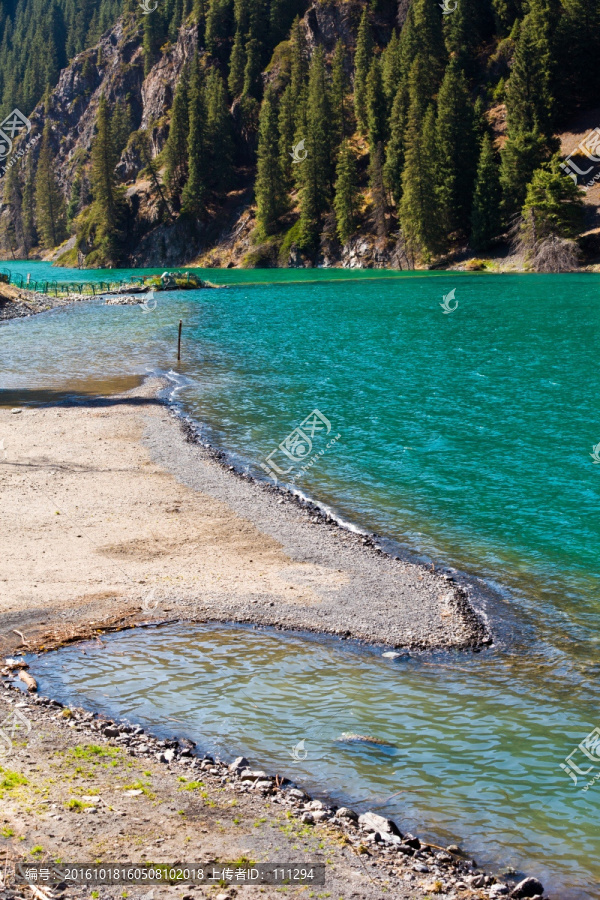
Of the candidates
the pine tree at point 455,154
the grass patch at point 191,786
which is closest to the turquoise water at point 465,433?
the grass patch at point 191,786

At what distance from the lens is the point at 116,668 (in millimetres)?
13719

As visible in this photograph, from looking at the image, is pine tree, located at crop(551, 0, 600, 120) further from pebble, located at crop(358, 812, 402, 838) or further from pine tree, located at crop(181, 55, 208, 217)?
pebble, located at crop(358, 812, 402, 838)

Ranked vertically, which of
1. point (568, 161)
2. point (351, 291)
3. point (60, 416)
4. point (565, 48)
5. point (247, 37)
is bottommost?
point (60, 416)

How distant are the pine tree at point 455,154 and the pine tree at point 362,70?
1235 inches

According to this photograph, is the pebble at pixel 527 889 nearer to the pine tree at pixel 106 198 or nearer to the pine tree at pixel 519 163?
the pine tree at pixel 519 163

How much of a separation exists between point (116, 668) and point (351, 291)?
279 feet

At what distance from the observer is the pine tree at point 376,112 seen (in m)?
137

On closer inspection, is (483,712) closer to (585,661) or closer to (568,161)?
(585,661)

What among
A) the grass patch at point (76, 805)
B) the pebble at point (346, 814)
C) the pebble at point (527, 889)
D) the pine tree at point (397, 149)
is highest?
the pine tree at point (397, 149)

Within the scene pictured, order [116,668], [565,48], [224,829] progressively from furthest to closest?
[565,48], [116,668], [224,829]

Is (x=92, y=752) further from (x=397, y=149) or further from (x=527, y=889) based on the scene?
(x=397, y=149)

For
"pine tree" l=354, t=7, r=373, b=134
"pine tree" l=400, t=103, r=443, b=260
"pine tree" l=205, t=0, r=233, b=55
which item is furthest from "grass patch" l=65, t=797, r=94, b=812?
"pine tree" l=205, t=0, r=233, b=55

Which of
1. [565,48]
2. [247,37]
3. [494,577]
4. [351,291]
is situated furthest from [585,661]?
[247,37]

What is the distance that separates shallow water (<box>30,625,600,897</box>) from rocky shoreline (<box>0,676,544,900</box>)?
36 cm
